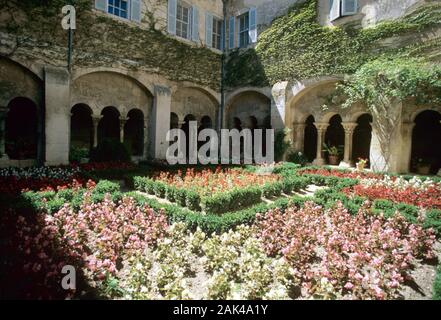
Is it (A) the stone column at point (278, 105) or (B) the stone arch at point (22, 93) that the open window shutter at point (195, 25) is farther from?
(B) the stone arch at point (22, 93)

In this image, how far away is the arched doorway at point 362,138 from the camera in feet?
46.9

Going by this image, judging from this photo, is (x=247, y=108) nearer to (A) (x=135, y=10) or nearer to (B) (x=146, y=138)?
(B) (x=146, y=138)

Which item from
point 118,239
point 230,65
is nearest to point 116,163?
point 118,239

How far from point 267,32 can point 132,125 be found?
27.1 ft

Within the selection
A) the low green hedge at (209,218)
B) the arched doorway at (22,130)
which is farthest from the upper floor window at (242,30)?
the low green hedge at (209,218)

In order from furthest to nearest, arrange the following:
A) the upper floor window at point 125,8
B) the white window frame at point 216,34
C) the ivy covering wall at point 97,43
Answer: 1. the white window frame at point 216,34
2. the upper floor window at point 125,8
3. the ivy covering wall at point 97,43

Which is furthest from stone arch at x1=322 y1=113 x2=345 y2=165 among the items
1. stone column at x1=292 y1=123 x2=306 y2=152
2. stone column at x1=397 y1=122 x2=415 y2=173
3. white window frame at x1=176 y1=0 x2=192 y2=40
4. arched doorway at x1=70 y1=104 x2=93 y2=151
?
arched doorway at x1=70 y1=104 x2=93 y2=151

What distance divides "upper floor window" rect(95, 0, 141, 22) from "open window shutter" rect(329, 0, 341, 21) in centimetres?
843

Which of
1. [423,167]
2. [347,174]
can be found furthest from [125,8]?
[423,167]

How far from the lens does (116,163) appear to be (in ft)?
31.7

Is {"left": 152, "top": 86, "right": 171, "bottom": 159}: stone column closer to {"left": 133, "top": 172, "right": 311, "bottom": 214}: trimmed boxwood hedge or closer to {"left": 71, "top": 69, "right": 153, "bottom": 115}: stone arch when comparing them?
{"left": 71, "top": 69, "right": 153, "bottom": 115}: stone arch

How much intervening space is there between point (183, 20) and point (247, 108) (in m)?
5.60

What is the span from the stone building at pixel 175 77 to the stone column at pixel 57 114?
0.11 ft

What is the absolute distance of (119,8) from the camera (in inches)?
465
